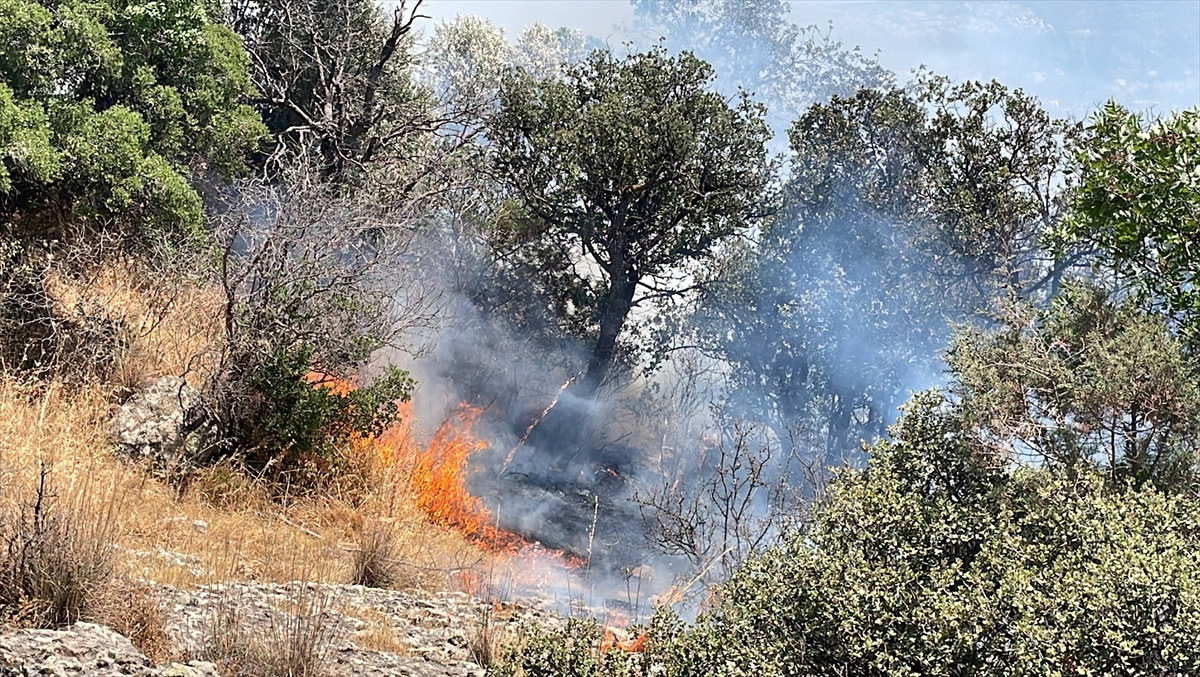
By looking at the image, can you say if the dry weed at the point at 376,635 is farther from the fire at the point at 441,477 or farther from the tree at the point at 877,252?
the tree at the point at 877,252

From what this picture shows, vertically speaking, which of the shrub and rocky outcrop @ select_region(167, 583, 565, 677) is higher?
the shrub

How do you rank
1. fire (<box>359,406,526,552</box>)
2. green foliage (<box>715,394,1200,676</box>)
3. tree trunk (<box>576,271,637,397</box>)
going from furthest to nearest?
tree trunk (<box>576,271,637,397</box>), fire (<box>359,406,526,552</box>), green foliage (<box>715,394,1200,676</box>)

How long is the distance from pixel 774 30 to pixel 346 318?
25997 millimetres

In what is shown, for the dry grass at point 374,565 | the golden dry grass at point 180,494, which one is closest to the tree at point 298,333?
the golden dry grass at point 180,494

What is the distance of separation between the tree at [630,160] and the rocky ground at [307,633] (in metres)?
8.38

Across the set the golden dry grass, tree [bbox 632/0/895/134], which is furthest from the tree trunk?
tree [bbox 632/0/895/134]

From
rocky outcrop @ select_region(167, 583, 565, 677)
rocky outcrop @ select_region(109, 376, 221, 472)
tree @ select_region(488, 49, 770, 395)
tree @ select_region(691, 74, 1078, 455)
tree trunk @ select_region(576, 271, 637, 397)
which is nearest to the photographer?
rocky outcrop @ select_region(167, 583, 565, 677)

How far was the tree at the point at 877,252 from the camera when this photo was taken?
1502cm

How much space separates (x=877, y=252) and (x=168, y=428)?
12.3 meters

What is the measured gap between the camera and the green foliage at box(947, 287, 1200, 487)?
5895 mm

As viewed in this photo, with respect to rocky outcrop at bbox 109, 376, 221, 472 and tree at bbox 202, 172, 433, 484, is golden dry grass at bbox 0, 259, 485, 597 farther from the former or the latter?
tree at bbox 202, 172, 433, 484

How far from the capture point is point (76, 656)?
3453mm

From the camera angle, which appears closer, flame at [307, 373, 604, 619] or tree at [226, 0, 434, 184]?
flame at [307, 373, 604, 619]

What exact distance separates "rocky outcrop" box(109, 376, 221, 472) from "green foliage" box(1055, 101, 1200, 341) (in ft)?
24.3
